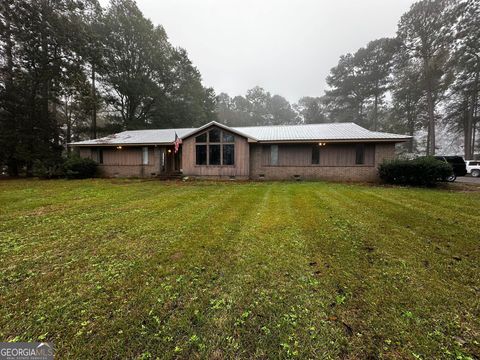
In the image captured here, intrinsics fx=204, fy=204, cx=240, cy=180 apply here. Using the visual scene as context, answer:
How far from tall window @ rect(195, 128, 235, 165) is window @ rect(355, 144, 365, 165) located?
801cm

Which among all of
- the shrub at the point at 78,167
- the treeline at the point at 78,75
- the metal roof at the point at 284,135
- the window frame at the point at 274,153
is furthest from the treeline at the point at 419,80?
the shrub at the point at 78,167

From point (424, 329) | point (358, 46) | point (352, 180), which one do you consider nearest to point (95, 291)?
point (424, 329)

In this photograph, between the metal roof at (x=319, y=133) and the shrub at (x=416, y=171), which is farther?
the metal roof at (x=319, y=133)

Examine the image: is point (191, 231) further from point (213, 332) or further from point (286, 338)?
point (286, 338)

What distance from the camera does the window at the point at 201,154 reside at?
13.8 m

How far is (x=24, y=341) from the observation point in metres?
1.80

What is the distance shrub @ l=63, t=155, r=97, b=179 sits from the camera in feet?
47.5

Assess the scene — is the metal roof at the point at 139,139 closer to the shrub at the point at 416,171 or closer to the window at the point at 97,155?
the window at the point at 97,155

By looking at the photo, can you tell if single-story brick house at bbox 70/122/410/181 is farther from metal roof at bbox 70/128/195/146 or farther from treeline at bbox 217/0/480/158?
treeline at bbox 217/0/480/158

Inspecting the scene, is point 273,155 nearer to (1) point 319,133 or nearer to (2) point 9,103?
(1) point 319,133

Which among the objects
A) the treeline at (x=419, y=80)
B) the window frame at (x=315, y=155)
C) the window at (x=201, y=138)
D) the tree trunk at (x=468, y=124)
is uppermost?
the treeline at (x=419, y=80)

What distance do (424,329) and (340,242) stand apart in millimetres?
1927

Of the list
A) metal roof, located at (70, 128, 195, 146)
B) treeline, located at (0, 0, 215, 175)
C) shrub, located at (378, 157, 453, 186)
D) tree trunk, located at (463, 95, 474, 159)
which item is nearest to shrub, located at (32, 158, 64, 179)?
treeline, located at (0, 0, 215, 175)

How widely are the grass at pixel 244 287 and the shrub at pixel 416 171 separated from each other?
22.0 feet
